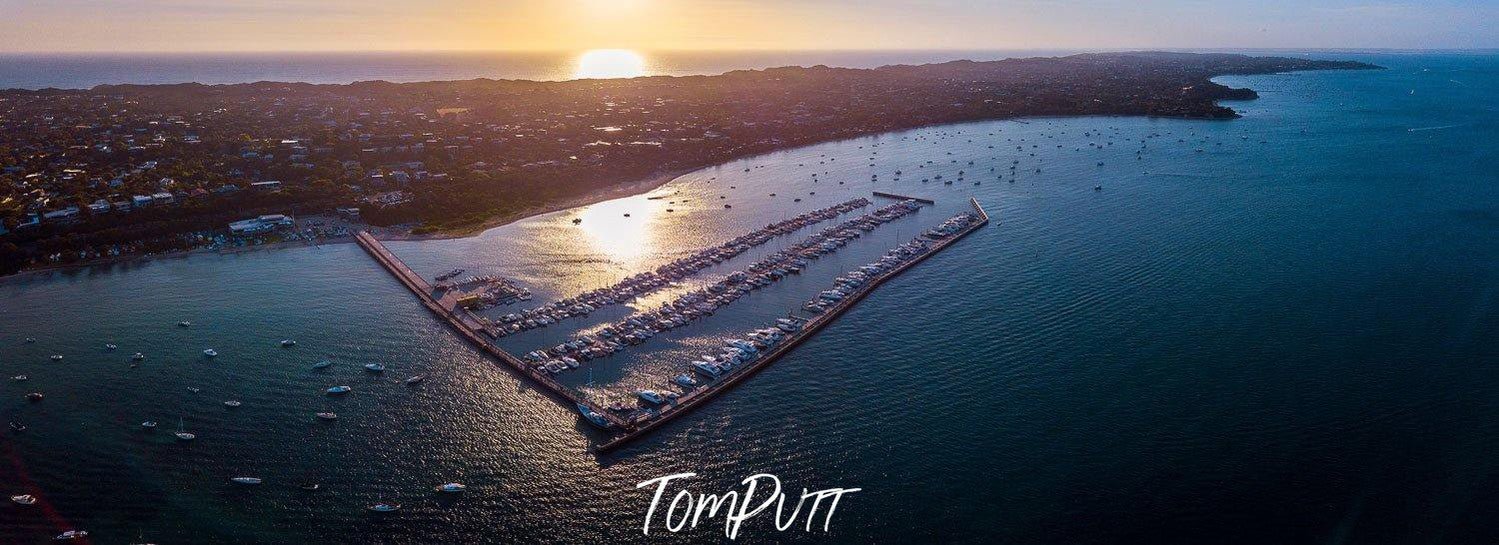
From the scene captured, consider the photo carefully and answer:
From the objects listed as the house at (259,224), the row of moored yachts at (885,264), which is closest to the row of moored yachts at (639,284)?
the row of moored yachts at (885,264)

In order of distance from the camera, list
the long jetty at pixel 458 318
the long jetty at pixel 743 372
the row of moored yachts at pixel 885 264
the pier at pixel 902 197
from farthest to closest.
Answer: the pier at pixel 902 197, the row of moored yachts at pixel 885 264, the long jetty at pixel 458 318, the long jetty at pixel 743 372

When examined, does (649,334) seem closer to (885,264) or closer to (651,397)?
(651,397)

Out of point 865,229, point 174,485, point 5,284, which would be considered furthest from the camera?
point 865,229

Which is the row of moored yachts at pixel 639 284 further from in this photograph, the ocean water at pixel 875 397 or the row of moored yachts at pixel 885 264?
the row of moored yachts at pixel 885 264

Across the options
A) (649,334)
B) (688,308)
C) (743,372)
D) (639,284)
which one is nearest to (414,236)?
(639,284)

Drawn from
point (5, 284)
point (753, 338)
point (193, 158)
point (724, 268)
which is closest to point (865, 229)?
point (724, 268)

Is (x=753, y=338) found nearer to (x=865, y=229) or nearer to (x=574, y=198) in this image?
(x=865, y=229)

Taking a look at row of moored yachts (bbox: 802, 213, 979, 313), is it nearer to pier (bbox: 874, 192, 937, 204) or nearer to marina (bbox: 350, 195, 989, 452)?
marina (bbox: 350, 195, 989, 452)
